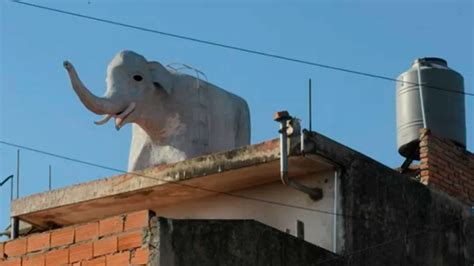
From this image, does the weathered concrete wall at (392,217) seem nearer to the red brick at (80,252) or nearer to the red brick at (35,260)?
the red brick at (80,252)

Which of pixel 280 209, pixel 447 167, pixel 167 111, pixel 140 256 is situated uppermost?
pixel 167 111

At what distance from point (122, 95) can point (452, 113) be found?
393cm

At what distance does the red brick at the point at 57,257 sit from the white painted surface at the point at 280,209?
2737 mm

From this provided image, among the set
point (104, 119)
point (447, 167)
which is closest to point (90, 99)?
point (104, 119)

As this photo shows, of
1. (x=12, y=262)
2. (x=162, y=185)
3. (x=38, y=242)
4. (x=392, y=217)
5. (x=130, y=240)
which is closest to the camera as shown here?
(x=130, y=240)

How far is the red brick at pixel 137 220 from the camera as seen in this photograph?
14039 millimetres

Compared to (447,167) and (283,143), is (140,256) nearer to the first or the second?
(283,143)

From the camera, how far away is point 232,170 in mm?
16297

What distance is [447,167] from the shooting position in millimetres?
18156

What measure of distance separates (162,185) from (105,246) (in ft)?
8.91

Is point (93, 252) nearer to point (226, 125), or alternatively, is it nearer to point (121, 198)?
point (121, 198)

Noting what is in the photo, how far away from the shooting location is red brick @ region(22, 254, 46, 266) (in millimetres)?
14680

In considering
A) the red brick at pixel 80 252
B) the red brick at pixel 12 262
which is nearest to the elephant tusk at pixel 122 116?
the red brick at pixel 12 262

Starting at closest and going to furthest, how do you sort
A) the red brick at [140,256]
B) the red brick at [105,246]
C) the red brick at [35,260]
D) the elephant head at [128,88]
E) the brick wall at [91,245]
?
the red brick at [140,256], the brick wall at [91,245], the red brick at [105,246], the red brick at [35,260], the elephant head at [128,88]
